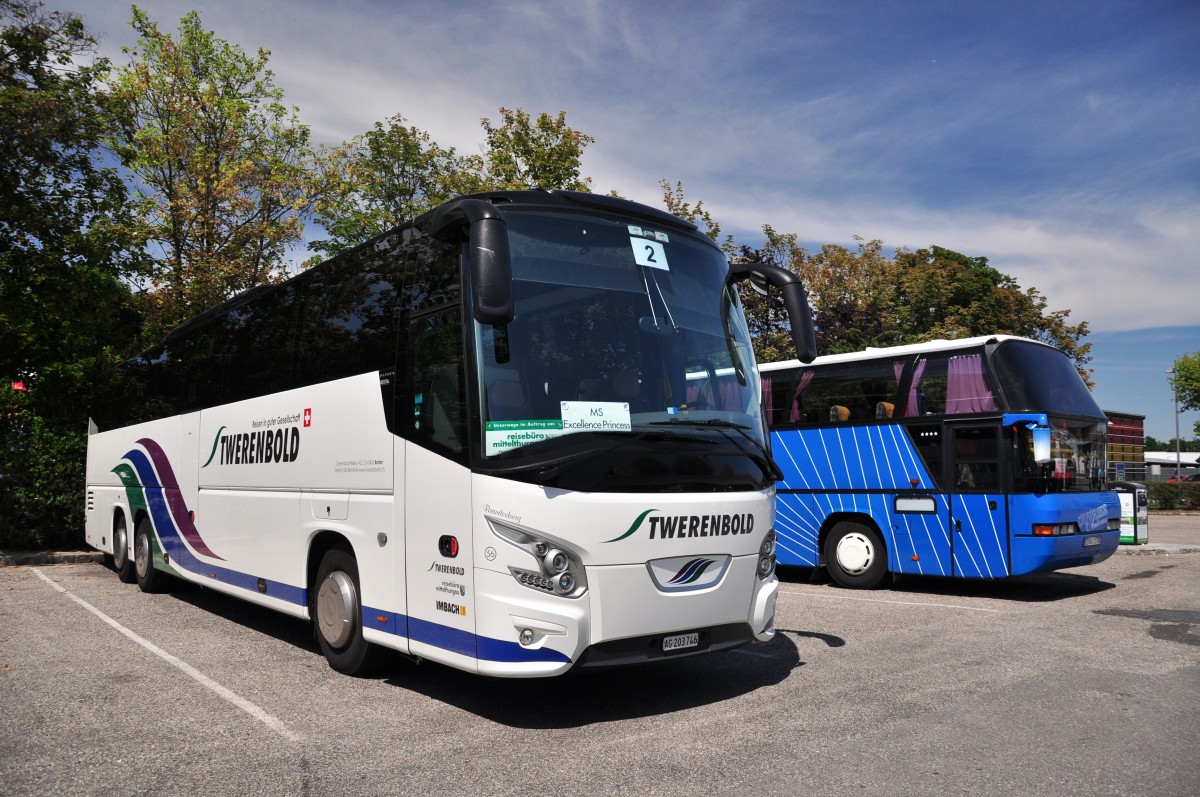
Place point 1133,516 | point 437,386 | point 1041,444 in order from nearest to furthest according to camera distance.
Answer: point 437,386 < point 1041,444 < point 1133,516

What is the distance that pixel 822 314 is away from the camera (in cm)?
3228

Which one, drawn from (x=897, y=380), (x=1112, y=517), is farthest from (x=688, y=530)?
(x=1112, y=517)

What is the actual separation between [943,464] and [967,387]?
1030 millimetres

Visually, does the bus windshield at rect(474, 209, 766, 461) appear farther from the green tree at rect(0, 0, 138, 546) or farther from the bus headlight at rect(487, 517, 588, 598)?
the green tree at rect(0, 0, 138, 546)

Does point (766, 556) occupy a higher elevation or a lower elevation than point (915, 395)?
lower

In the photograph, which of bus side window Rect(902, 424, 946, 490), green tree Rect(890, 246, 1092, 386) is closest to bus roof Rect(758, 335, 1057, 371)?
bus side window Rect(902, 424, 946, 490)

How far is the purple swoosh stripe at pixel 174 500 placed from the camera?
10.2m

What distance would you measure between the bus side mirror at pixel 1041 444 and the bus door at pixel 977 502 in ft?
1.28

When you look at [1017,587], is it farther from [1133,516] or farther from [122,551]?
[122,551]

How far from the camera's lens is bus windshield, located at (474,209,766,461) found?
561 cm

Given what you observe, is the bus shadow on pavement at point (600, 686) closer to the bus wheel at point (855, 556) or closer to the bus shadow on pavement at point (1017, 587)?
the bus wheel at point (855, 556)

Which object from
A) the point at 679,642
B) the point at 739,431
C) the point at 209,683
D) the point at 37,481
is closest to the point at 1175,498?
Result: the point at 739,431

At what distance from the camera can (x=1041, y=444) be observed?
11062mm

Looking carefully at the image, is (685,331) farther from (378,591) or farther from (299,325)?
(299,325)
